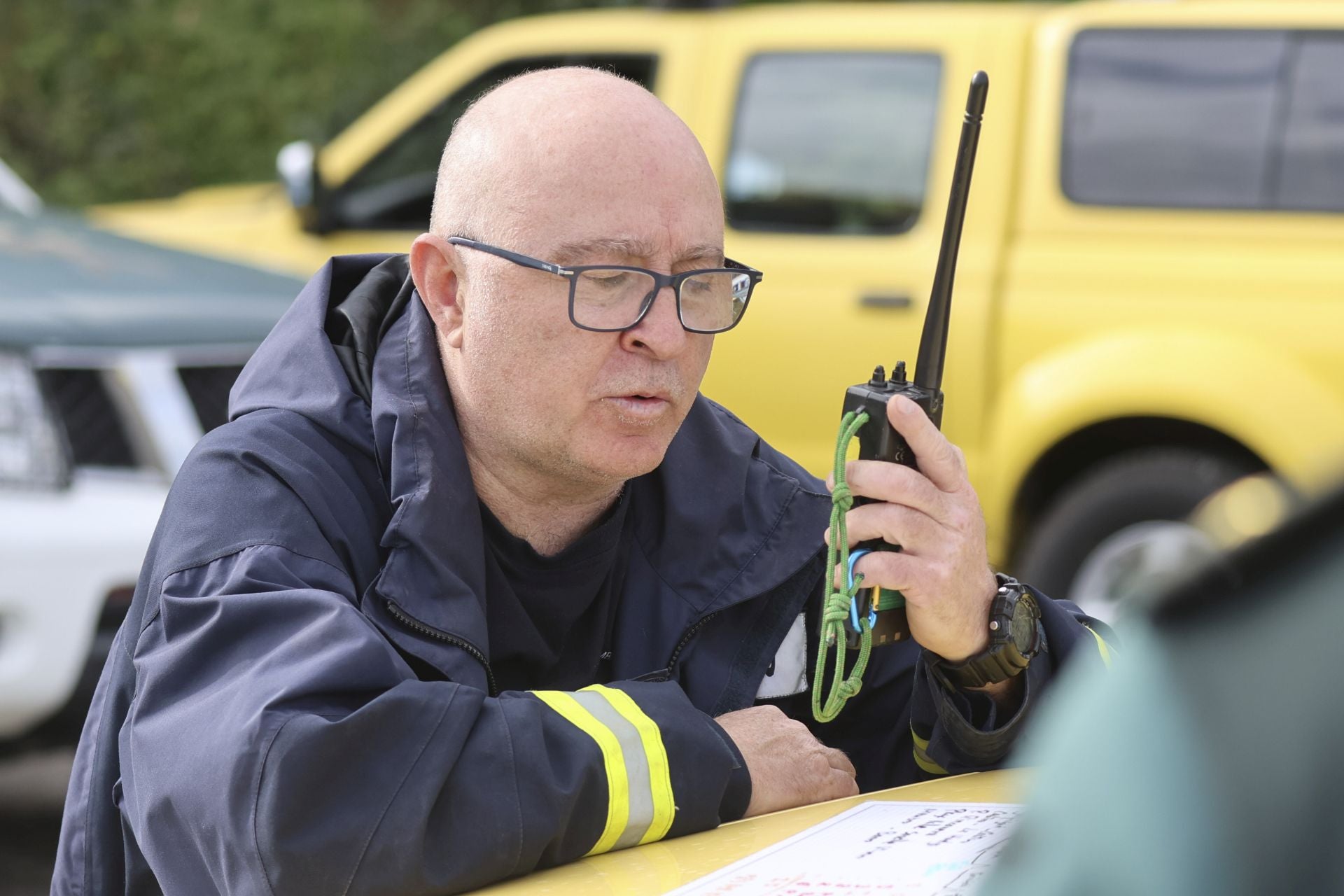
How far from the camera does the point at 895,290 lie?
565cm

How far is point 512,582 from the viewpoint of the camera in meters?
2.17

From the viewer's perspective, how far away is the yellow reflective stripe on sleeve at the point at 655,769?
69.2 inches

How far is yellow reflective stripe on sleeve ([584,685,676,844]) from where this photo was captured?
1.76 meters

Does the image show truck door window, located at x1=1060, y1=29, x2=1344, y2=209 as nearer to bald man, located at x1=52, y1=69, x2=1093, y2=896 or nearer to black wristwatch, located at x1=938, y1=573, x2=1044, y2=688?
bald man, located at x1=52, y1=69, x2=1093, y2=896

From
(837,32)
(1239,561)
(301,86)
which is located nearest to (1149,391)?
(837,32)

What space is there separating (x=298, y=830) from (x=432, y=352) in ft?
2.36

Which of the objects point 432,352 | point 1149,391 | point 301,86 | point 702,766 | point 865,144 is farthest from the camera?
point 301,86

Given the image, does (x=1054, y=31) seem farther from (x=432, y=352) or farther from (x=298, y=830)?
(x=298, y=830)

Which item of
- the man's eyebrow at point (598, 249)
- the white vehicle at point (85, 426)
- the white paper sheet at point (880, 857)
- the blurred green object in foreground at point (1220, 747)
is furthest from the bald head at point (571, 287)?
the white vehicle at point (85, 426)

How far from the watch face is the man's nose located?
1.63 ft

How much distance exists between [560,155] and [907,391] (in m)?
0.51

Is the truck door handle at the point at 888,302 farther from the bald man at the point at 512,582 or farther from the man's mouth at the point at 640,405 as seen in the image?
the man's mouth at the point at 640,405

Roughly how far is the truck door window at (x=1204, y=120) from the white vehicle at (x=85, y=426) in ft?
8.69

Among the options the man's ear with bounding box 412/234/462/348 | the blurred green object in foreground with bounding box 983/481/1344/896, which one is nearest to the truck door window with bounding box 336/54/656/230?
the man's ear with bounding box 412/234/462/348
